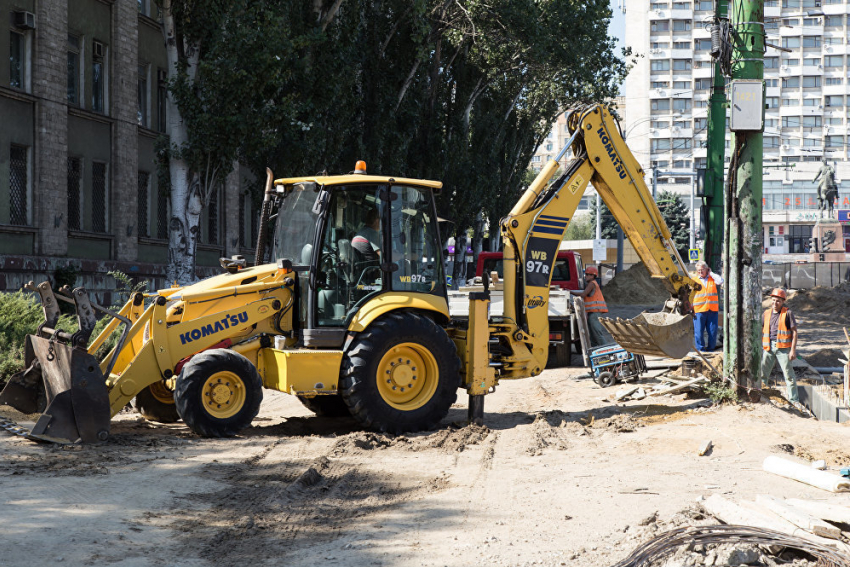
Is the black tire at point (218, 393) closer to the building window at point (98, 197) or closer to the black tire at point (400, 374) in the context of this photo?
the black tire at point (400, 374)

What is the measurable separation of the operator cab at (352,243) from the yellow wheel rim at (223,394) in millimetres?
975

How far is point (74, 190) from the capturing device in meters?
22.0

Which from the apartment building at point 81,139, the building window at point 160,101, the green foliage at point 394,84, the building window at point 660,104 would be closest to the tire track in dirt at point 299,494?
the green foliage at point 394,84

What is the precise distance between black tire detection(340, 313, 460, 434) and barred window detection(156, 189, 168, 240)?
17.1 meters

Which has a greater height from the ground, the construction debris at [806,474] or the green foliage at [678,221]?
the green foliage at [678,221]

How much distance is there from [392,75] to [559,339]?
499 inches

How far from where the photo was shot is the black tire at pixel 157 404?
10500mm

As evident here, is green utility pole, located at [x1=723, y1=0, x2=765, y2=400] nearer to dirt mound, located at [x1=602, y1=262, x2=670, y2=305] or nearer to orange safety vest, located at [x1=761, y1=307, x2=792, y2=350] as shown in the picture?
orange safety vest, located at [x1=761, y1=307, x2=792, y2=350]

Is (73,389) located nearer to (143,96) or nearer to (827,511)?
(827,511)

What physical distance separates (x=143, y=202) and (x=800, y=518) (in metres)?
22.0

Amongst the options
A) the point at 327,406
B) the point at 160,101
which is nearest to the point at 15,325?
the point at 327,406

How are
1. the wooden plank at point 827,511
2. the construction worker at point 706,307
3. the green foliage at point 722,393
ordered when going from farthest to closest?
the construction worker at point 706,307 → the green foliage at point 722,393 → the wooden plank at point 827,511

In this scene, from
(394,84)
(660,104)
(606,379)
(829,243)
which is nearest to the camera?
(606,379)

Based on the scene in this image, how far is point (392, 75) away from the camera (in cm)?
2723
